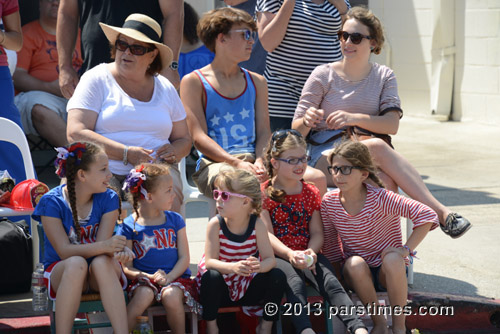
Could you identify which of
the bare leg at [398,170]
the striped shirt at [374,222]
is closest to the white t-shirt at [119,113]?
the striped shirt at [374,222]

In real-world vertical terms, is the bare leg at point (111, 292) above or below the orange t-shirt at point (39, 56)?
below

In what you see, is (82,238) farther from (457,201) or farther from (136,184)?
(457,201)

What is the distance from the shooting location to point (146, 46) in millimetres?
4383

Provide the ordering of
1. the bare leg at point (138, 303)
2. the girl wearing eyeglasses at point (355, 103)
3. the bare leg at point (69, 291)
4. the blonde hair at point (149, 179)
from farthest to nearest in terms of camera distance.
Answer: the girl wearing eyeglasses at point (355, 103) < the blonde hair at point (149, 179) < the bare leg at point (138, 303) < the bare leg at point (69, 291)

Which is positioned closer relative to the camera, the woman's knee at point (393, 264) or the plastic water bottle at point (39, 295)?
the plastic water bottle at point (39, 295)

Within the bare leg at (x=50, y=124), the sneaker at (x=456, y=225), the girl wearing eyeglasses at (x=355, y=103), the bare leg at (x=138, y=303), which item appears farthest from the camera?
the bare leg at (x=50, y=124)

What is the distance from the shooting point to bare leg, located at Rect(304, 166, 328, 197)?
4.41m

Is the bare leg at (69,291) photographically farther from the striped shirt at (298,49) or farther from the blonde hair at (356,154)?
the striped shirt at (298,49)

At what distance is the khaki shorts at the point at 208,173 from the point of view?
4383 mm

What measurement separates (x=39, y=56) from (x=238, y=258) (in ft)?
12.3

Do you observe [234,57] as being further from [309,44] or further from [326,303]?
[326,303]

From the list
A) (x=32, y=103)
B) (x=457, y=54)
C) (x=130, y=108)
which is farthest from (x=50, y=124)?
(x=457, y=54)

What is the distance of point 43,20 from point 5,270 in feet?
10.8

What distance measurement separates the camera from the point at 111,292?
3533mm
